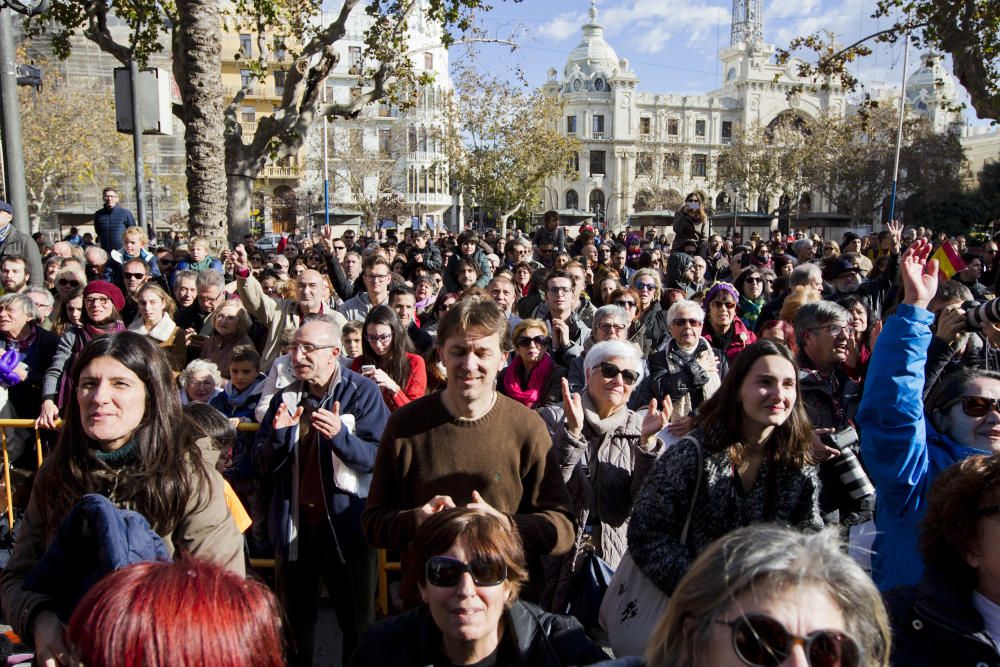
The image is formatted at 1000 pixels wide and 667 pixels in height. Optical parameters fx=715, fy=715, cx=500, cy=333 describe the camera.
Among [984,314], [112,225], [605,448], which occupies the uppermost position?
[112,225]

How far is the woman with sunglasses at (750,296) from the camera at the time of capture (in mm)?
6898

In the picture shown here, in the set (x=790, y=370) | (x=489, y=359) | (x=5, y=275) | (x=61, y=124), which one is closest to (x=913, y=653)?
(x=790, y=370)

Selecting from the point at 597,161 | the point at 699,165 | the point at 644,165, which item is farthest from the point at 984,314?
the point at 699,165

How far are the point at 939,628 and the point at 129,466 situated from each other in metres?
A: 2.41

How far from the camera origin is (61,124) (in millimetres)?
29078

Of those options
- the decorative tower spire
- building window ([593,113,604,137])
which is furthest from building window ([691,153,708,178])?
the decorative tower spire

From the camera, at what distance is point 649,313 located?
6.33m

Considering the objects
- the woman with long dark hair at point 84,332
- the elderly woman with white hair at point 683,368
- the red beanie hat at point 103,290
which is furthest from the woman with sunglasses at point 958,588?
the red beanie hat at point 103,290

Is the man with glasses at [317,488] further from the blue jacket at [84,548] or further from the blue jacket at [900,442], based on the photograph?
the blue jacket at [900,442]

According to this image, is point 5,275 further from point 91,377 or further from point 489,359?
point 489,359

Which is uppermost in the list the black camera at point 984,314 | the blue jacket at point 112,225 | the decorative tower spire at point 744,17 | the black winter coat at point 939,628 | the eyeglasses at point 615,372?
the decorative tower spire at point 744,17

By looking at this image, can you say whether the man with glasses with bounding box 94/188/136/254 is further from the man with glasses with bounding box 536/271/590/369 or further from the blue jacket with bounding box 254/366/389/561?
the blue jacket with bounding box 254/366/389/561

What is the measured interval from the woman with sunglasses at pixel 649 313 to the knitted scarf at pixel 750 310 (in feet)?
2.72

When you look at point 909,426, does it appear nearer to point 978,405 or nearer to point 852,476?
point 852,476
